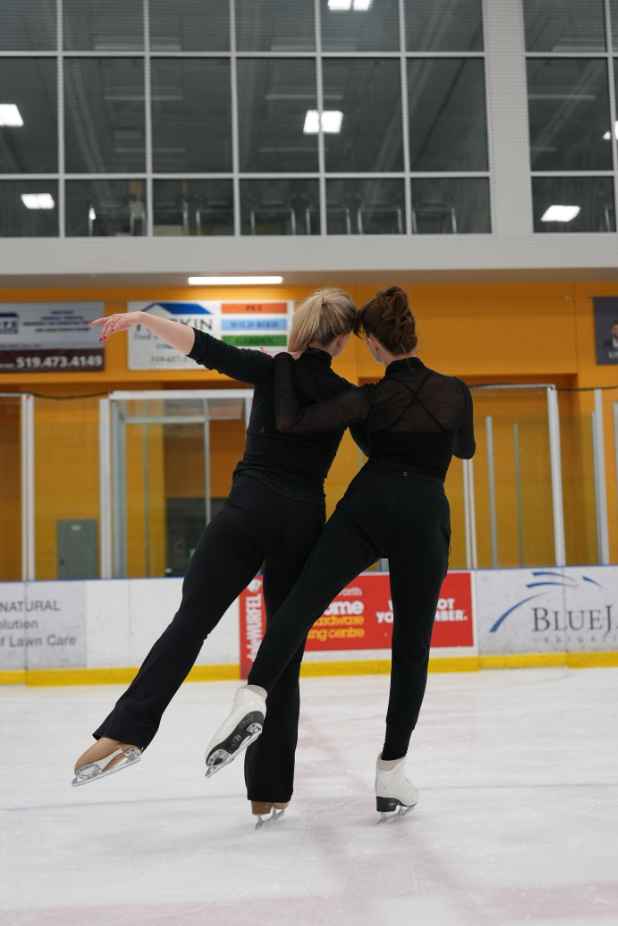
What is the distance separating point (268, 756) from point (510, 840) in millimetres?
746

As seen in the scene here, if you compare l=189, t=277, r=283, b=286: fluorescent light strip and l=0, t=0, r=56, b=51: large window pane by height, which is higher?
l=0, t=0, r=56, b=51: large window pane

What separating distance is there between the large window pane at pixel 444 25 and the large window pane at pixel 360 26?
216 millimetres

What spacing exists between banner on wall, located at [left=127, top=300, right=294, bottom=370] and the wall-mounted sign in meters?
4.17

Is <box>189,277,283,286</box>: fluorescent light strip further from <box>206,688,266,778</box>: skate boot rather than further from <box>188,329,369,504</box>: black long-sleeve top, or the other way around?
<box>206,688,266,778</box>: skate boot

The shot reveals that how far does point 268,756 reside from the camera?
8.91 ft

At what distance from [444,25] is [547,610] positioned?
769cm

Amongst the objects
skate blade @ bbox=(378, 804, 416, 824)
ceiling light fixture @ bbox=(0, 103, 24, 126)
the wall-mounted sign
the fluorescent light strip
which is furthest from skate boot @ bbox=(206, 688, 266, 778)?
the wall-mounted sign

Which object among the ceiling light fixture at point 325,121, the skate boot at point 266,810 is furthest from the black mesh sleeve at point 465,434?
the ceiling light fixture at point 325,121

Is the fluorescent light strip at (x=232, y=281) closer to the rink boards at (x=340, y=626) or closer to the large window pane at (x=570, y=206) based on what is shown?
the large window pane at (x=570, y=206)

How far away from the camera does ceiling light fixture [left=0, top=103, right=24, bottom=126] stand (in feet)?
35.4

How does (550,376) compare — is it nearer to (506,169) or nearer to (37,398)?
(506,169)

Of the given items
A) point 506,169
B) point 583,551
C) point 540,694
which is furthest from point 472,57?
point 540,694

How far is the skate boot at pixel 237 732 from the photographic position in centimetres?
221

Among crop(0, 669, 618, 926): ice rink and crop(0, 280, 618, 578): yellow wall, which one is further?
crop(0, 280, 618, 578): yellow wall
